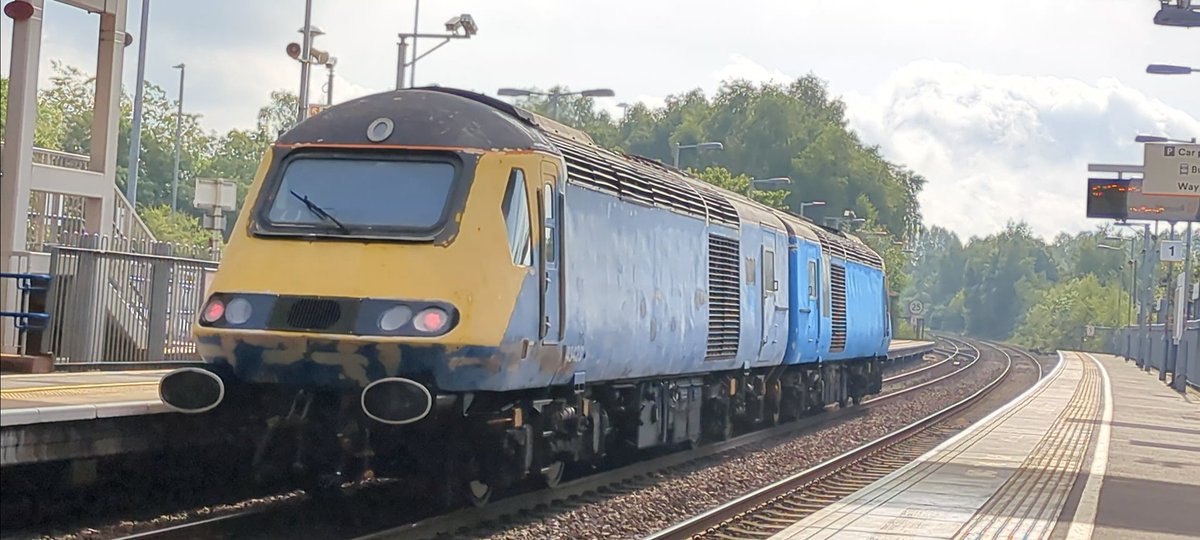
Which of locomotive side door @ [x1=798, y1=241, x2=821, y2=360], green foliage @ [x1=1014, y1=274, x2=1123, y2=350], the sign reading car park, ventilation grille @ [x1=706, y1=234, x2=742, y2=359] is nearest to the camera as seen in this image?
ventilation grille @ [x1=706, y1=234, x2=742, y2=359]

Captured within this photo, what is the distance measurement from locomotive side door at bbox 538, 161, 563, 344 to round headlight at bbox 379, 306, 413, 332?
1.33m

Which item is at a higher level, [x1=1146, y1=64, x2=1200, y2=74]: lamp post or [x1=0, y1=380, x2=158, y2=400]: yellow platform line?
[x1=1146, y1=64, x2=1200, y2=74]: lamp post

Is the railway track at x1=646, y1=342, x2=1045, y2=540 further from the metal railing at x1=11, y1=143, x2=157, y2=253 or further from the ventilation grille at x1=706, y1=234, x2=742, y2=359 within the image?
the metal railing at x1=11, y1=143, x2=157, y2=253

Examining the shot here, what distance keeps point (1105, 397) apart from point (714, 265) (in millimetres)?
23662

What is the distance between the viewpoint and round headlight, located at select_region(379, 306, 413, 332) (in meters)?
11.0

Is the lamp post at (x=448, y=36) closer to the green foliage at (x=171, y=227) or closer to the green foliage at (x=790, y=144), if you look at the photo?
the green foliage at (x=171, y=227)

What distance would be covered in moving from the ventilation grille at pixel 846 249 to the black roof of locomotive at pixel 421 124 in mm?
13098

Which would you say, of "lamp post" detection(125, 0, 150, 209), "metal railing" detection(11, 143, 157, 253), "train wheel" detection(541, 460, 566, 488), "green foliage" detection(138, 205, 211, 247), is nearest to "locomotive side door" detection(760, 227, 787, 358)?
"train wheel" detection(541, 460, 566, 488)

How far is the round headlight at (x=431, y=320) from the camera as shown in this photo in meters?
11.0

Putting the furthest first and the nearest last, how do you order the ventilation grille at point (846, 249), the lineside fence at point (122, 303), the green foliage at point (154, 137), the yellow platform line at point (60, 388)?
the green foliage at point (154, 137), the ventilation grille at point (846, 249), the lineside fence at point (122, 303), the yellow platform line at point (60, 388)

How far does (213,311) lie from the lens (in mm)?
11461

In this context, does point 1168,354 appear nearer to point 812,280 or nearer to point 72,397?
point 812,280

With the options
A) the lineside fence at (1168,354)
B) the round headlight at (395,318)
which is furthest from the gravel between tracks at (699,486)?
the lineside fence at (1168,354)

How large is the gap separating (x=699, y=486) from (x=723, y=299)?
3206mm
